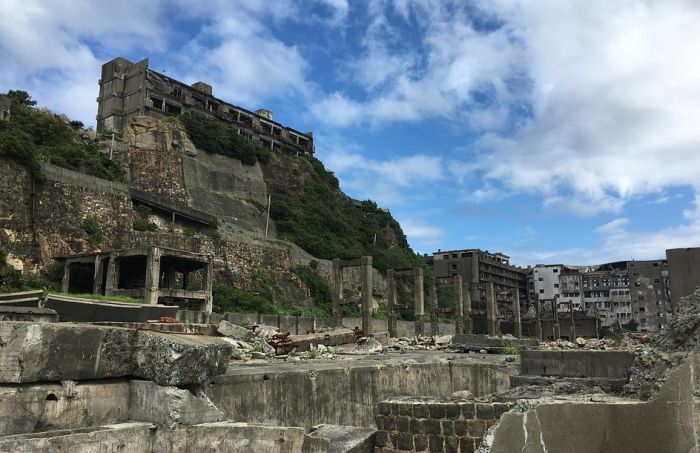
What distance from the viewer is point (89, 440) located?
418cm

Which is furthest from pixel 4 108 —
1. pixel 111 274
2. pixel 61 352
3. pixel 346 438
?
pixel 346 438

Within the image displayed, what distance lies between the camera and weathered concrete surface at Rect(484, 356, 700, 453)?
4.93 meters

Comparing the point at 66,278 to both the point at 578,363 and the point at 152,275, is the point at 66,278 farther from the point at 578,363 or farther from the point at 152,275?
A: the point at 578,363

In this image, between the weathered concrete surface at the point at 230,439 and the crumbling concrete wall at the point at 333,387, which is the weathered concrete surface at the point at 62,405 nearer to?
the weathered concrete surface at the point at 230,439

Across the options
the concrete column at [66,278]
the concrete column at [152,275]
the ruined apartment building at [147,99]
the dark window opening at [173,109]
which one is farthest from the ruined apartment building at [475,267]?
the concrete column at [66,278]

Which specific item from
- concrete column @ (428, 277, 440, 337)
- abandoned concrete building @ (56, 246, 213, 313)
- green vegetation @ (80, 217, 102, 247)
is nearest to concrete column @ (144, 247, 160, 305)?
abandoned concrete building @ (56, 246, 213, 313)

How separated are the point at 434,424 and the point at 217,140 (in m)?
48.1

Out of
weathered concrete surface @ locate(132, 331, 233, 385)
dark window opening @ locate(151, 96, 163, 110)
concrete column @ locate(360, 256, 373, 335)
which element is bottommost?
weathered concrete surface @ locate(132, 331, 233, 385)

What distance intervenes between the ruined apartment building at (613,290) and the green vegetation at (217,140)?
4914cm

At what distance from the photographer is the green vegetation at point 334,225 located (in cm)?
5144

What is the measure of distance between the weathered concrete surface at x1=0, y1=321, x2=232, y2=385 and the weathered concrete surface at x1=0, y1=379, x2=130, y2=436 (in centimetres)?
8

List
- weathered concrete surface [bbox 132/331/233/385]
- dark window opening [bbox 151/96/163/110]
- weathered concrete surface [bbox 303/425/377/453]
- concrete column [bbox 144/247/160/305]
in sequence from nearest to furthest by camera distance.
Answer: weathered concrete surface [bbox 132/331/233/385], weathered concrete surface [bbox 303/425/377/453], concrete column [bbox 144/247/160/305], dark window opening [bbox 151/96/163/110]

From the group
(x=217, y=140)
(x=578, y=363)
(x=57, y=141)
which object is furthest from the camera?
(x=217, y=140)

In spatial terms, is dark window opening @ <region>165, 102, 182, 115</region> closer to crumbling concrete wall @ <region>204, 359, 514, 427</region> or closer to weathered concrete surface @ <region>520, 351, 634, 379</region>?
crumbling concrete wall @ <region>204, 359, 514, 427</region>
